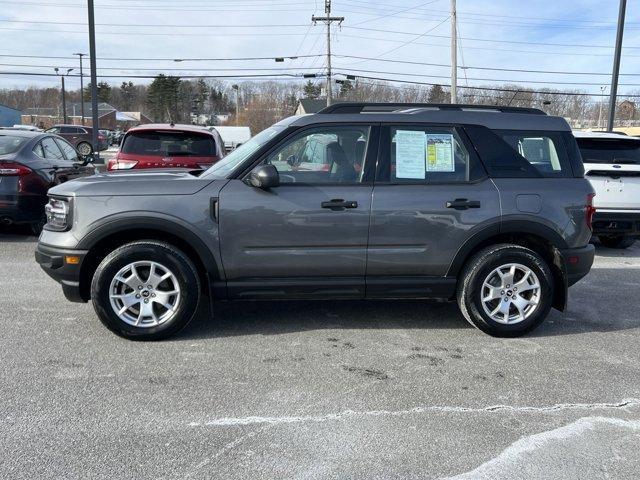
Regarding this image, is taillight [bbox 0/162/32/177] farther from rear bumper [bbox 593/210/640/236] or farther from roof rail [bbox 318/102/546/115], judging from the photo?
rear bumper [bbox 593/210/640/236]

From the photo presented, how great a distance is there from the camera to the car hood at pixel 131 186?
4.28 m

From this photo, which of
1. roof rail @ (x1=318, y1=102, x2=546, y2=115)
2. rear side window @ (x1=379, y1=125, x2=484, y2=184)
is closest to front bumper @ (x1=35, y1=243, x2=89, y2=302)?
roof rail @ (x1=318, y1=102, x2=546, y2=115)

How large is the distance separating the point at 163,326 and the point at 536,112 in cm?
368

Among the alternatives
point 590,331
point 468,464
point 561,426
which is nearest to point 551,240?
point 590,331

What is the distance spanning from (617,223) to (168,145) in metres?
6.57

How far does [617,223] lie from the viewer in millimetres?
7727

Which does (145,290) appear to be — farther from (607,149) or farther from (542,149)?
(607,149)

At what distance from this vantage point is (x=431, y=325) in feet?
16.2

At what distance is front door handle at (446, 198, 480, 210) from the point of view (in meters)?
4.46

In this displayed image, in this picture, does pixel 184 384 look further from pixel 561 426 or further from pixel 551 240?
pixel 551 240

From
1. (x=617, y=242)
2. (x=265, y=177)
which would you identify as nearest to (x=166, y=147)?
(x=265, y=177)

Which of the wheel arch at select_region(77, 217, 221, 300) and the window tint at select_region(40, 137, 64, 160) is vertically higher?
the window tint at select_region(40, 137, 64, 160)

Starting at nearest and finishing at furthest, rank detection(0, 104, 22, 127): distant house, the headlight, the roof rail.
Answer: the headlight
the roof rail
detection(0, 104, 22, 127): distant house

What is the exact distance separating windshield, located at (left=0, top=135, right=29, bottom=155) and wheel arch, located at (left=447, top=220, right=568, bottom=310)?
256 inches
